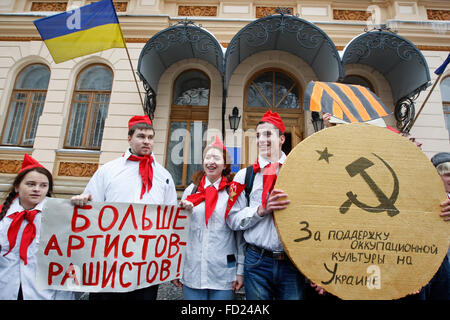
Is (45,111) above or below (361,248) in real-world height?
above

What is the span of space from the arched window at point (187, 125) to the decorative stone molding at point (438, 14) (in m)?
6.17

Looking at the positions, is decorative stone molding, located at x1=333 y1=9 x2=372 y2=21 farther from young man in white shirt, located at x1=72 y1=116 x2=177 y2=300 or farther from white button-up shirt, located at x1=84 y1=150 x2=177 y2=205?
white button-up shirt, located at x1=84 y1=150 x2=177 y2=205

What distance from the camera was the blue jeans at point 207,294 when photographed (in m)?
1.79

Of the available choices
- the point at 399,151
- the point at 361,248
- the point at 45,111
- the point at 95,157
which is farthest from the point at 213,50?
the point at 361,248

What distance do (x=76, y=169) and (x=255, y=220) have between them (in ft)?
18.4

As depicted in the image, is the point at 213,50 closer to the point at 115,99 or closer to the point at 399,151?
the point at 115,99

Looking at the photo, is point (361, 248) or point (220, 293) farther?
point (220, 293)

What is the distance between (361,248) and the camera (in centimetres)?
139

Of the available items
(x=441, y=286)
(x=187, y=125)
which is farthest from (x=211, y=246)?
(x=187, y=125)

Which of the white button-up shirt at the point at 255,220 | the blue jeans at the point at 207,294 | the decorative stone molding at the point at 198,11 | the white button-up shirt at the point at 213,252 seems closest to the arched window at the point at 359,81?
the decorative stone molding at the point at 198,11

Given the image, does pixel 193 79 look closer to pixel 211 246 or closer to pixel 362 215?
pixel 211 246

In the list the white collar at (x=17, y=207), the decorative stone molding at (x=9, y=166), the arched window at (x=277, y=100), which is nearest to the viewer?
the white collar at (x=17, y=207)

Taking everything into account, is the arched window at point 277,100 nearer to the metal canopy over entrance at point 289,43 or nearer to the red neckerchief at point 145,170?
the metal canopy over entrance at point 289,43
